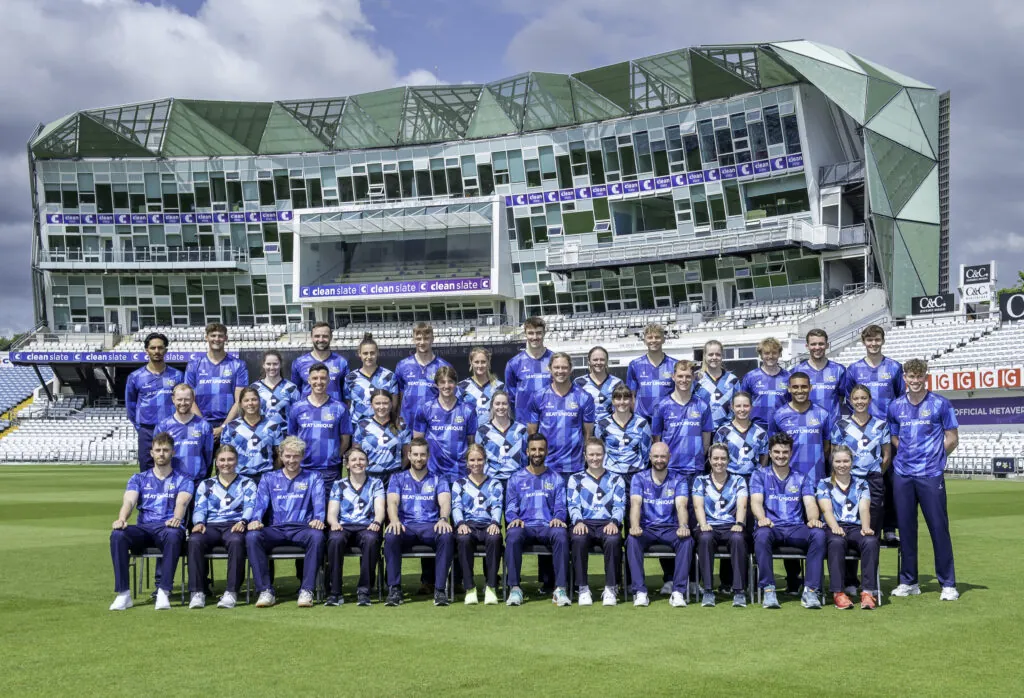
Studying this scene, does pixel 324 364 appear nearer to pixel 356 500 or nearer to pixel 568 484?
pixel 356 500

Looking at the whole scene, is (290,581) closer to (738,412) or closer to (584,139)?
(738,412)

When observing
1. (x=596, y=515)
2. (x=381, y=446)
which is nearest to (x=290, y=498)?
(x=381, y=446)

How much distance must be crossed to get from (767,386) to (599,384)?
165 centimetres

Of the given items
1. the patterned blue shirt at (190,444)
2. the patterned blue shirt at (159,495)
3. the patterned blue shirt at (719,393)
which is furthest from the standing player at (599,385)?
the patterned blue shirt at (159,495)

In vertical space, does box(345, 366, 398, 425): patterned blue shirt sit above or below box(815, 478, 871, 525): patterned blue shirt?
above

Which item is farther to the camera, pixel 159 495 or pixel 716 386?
pixel 716 386

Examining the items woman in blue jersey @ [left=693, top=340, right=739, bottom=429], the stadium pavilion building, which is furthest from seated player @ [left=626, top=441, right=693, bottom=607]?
the stadium pavilion building

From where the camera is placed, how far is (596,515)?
973cm

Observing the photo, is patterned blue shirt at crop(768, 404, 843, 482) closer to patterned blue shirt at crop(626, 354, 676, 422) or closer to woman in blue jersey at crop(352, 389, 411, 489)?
patterned blue shirt at crop(626, 354, 676, 422)

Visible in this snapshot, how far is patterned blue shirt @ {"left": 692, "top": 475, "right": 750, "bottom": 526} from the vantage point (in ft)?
31.4

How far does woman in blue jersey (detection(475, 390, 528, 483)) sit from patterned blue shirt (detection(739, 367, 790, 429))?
2.30 m

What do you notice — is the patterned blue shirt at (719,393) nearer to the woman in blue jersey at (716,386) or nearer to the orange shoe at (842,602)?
the woman in blue jersey at (716,386)

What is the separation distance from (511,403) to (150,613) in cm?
404

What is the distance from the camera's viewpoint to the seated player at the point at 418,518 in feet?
31.0
